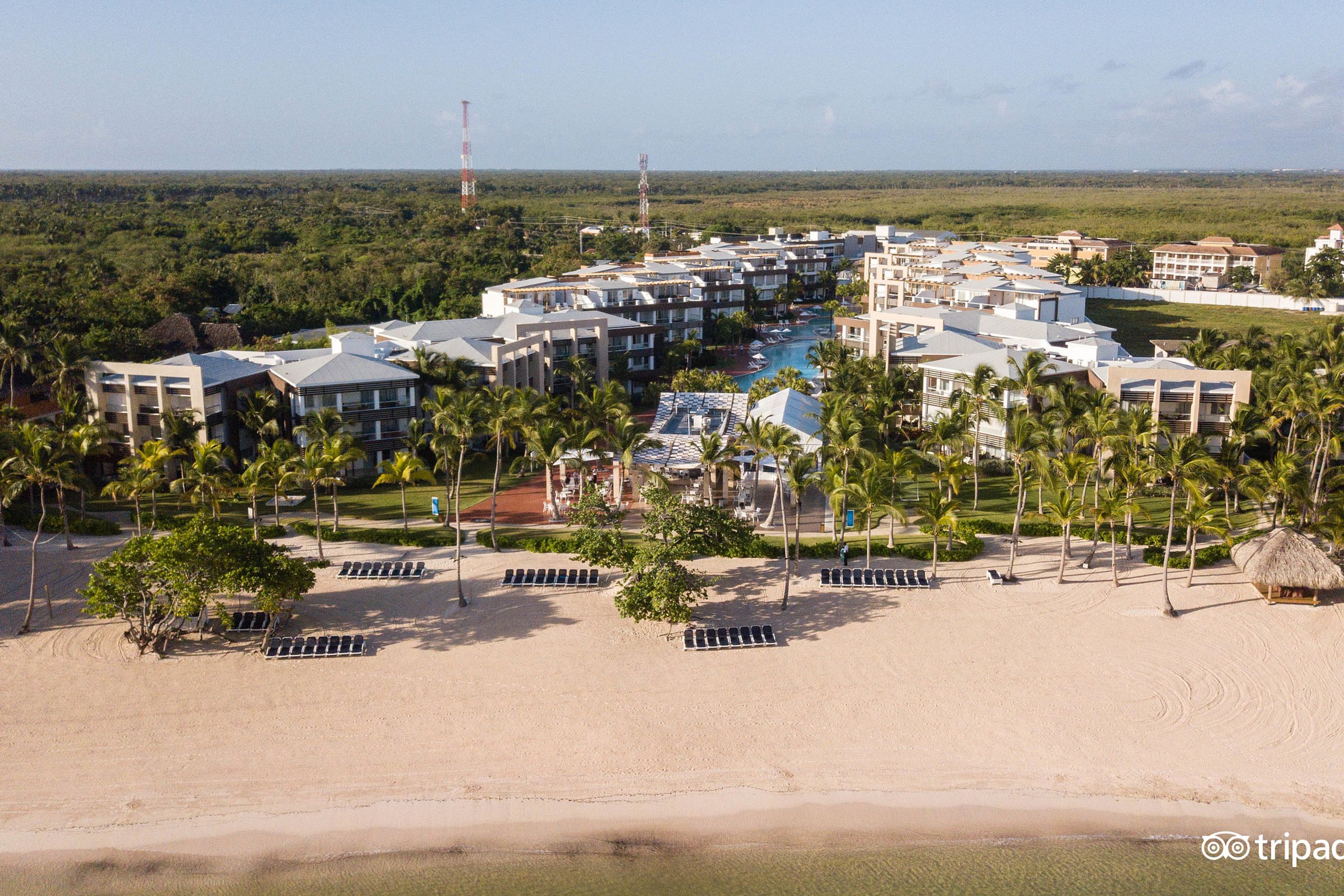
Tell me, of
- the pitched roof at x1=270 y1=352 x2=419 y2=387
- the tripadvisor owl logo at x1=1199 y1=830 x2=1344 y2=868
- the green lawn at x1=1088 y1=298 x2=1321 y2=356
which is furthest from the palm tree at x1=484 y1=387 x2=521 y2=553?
the green lawn at x1=1088 y1=298 x2=1321 y2=356

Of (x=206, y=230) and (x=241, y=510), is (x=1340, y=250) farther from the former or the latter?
(x=206, y=230)

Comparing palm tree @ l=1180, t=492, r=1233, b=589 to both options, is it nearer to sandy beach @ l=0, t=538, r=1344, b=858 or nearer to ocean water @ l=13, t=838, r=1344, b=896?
sandy beach @ l=0, t=538, r=1344, b=858

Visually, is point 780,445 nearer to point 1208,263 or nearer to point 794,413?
point 794,413

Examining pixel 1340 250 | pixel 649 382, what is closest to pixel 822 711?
pixel 649 382

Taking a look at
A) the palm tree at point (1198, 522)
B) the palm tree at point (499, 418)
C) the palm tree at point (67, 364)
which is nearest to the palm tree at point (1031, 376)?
the palm tree at point (1198, 522)

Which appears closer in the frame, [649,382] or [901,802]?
[901,802]

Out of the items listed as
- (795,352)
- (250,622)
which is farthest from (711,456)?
(795,352)

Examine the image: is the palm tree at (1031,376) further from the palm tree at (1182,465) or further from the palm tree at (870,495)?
the palm tree at (870,495)
